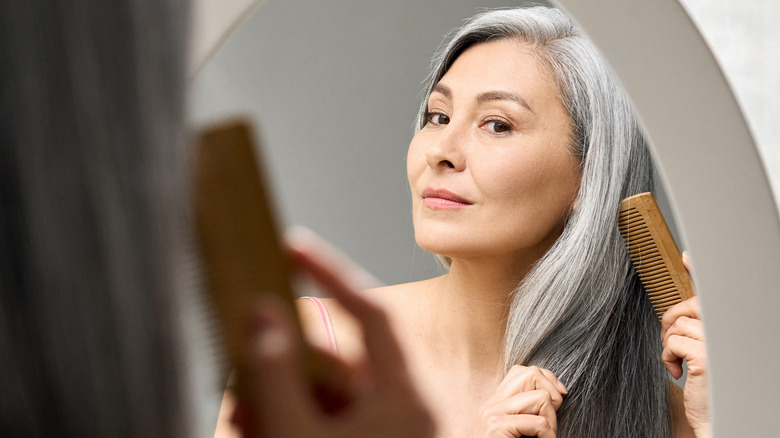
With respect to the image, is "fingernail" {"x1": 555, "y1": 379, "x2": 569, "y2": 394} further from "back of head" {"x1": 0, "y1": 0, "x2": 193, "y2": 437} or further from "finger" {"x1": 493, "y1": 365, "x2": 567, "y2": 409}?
"back of head" {"x1": 0, "y1": 0, "x2": 193, "y2": 437}

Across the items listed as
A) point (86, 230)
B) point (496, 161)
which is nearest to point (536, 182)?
point (496, 161)

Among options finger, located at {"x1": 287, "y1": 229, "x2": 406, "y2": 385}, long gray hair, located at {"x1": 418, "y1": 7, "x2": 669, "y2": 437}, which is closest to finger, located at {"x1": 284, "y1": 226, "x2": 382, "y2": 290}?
finger, located at {"x1": 287, "y1": 229, "x2": 406, "y2": 385}

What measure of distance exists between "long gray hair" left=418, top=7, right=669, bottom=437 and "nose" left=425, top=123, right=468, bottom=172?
0.02m

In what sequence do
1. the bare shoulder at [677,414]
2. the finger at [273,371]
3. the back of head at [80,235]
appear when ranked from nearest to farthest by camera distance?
1. the back of head at [80,235]
2. the finger at [273,371]
3. the bare shoulder at [677,414]

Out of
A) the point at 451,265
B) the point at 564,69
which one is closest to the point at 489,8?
the point at 564,69

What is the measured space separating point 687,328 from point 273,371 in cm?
29

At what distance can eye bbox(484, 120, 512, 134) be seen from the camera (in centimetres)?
49

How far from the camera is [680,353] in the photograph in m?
0.50

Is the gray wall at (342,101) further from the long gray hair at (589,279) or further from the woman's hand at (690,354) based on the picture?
the woman's hand at (690,354)

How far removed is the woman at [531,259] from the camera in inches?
19.2

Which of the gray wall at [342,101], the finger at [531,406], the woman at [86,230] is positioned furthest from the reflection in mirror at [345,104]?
the woman at [86,230]

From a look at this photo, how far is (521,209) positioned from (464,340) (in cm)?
11

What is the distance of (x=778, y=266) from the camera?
0.47 m

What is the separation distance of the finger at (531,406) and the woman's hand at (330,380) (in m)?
0.06
